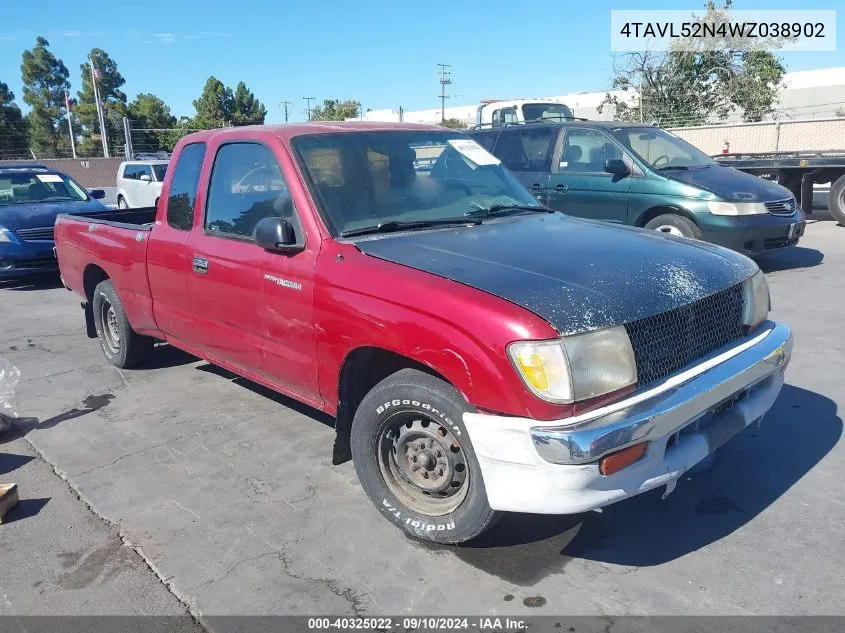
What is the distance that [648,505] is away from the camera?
3.46 meters

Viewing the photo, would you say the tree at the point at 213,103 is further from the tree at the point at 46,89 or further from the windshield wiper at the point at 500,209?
the windshield wiper at the point at 500,209

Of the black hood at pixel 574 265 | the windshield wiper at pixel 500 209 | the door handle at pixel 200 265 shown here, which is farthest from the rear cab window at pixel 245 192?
the windshield wiper at pixel 500 209

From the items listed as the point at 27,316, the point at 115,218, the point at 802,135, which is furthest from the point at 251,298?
the point at 802,135

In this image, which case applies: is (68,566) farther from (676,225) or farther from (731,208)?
(731,208)

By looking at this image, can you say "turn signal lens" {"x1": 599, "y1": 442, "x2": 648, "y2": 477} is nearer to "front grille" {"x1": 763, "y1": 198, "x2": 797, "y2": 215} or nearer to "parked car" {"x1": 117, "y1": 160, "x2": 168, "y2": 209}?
"front grille" {"x1": 763, "y1": 198, "x2": 797, "y2": 215}

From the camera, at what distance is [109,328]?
604cm

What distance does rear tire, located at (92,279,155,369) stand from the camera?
5613mm

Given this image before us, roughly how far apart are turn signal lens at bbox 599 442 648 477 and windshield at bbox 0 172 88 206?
401 inches

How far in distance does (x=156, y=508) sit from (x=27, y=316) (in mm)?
5634

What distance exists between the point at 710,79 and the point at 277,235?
39119 mm

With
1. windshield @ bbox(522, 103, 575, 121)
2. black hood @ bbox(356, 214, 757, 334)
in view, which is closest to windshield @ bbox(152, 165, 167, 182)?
windshield @ bbox(522, 103, 575, 121)

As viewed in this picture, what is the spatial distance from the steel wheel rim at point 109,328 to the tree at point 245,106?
174 ft

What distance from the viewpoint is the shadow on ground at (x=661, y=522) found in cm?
306

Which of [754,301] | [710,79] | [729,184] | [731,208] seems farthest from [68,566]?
A: [710,79]
